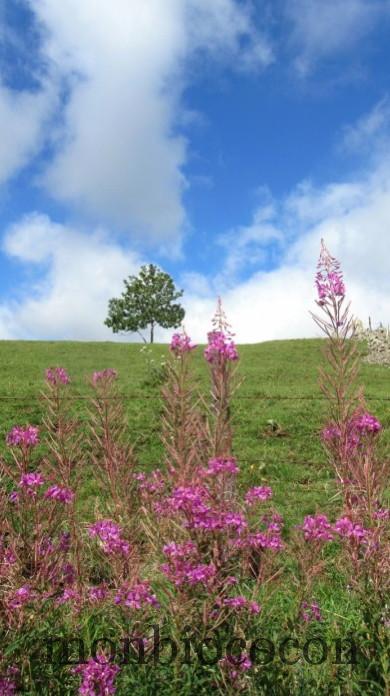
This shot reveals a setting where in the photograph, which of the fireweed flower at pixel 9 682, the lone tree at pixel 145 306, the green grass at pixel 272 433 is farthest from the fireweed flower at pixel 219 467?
the lone tree at pixel 145 306

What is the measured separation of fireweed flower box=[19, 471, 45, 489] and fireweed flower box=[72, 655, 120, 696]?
1.04 meters

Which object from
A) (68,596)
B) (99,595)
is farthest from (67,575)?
(99,595)

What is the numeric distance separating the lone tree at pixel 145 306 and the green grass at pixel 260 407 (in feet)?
83.5

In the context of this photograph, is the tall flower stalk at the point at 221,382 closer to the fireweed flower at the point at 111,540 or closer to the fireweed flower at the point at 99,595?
the fireweed flower at the point at 111,540

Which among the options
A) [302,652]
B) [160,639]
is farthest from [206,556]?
[302,652]

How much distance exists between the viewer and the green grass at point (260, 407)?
10.3 meters

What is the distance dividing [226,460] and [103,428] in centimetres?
210

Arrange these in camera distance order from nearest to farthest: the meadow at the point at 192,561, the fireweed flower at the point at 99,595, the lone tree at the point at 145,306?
1. the meadow at the point at 192,561
2. the fireweed flower at the point at 99,595
3. the lone tree at the point at 145,306

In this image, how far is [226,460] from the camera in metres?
2.50

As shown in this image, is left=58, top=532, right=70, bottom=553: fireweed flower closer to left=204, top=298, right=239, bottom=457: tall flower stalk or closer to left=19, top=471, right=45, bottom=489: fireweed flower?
left=19, top=471, right=45, bottom=489: fireweed flower

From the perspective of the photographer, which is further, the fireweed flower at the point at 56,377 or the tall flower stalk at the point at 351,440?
the fireweed flower at the point at 56,377

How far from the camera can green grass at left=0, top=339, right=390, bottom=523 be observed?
10.3 metres

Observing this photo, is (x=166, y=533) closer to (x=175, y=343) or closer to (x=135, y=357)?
(x=175, y=343)

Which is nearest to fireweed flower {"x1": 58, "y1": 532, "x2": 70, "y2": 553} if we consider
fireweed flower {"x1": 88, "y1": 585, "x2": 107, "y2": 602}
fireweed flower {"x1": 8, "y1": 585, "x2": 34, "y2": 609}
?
fireweed flower {"x1": 88, "y1": 585, "x2": 107, "y2": 602}
